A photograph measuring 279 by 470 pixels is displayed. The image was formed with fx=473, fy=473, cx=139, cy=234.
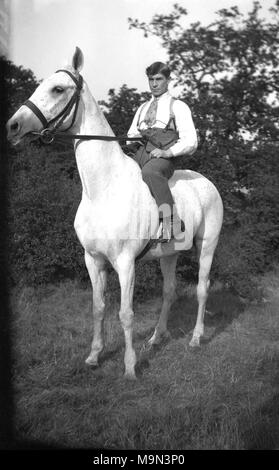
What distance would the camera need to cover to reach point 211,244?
6.05 m

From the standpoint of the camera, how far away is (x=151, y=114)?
195 inches

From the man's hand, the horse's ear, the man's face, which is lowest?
the man's hand

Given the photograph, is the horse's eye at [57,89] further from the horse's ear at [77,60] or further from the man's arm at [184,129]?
the man's arm at [184,129]

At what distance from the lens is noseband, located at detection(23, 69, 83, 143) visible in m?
3.87

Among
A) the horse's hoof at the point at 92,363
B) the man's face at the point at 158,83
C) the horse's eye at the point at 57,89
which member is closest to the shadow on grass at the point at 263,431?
the horse's hoof at the point at 92,363

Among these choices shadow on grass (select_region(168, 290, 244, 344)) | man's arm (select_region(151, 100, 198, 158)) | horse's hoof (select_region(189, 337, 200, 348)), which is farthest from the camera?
shadow on grass (select_region(168, 290, 244, 344))

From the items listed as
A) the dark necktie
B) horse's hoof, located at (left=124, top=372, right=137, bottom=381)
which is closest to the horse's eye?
the dark necktie

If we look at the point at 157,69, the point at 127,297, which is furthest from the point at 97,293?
the point at 157,69

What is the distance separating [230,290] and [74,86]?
519 centimetres

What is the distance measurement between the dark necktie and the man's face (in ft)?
0.33

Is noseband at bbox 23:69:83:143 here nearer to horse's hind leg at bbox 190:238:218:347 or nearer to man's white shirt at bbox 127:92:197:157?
man's white shirt at bbox 127:92:197:157

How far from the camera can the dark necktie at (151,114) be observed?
16.2 feet
